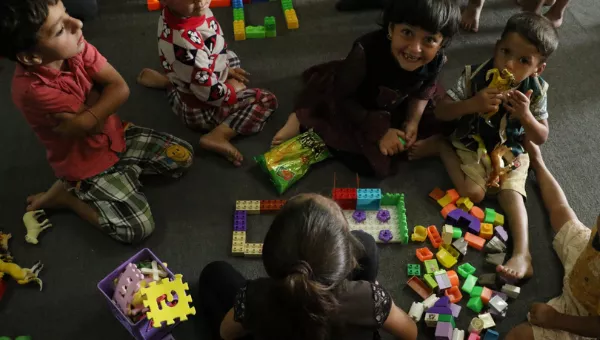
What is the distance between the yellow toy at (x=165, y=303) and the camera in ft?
4.49

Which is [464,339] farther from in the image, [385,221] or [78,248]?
[78,248]

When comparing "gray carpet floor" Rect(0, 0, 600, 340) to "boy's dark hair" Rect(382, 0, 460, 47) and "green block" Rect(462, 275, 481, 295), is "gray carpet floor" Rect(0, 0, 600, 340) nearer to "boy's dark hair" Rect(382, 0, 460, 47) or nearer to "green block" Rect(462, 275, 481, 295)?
"green block" Rect(462, 275, 481, 295)

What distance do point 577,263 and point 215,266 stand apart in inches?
38.8

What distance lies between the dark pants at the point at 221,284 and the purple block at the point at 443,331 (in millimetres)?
220

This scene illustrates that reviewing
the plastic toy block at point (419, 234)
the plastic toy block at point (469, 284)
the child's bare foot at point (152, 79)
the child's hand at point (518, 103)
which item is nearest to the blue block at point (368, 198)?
the plastic toy block at point (419, 234)

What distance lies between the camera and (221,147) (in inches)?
73.4

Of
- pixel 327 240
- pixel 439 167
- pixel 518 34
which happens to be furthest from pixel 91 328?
pixel 518 34

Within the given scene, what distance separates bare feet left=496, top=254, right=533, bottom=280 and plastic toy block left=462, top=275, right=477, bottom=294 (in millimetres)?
76

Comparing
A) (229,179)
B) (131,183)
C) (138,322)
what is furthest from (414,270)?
(131,183)

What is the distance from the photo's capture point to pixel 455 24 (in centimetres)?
156

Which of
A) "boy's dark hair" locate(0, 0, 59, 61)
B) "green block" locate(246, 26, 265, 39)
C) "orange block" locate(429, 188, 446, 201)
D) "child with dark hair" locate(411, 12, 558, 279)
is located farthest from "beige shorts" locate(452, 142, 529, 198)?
"boy's dark hair" locate(0, 0, 59, 61)

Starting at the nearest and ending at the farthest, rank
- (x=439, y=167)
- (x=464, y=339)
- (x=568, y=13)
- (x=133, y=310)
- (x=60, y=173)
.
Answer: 1. (x=133, y=310)
2. (x=464, y=339)
3. (x=60, y=173)
4. (x=439, y=167)
5. (x=568, y=13)

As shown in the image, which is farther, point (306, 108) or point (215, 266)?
point (306, 108)

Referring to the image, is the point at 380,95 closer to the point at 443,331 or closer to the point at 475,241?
the point at 475,241
